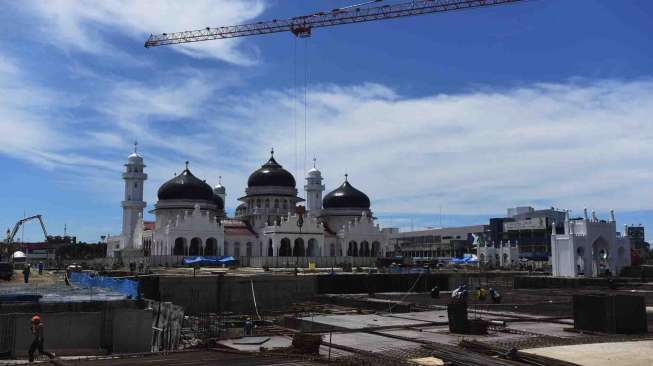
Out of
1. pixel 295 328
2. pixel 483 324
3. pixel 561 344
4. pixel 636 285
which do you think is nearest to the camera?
pixel 561 344

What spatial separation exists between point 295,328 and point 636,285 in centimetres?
3851

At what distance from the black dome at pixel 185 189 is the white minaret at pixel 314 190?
23.8m

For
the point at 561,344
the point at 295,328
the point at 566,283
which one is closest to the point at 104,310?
the point at 295,328

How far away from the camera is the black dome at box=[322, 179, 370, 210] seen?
103 meters

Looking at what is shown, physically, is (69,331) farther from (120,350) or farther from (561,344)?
(561,344)

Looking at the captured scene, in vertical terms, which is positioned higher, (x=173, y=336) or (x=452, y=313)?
(x=452, y=313)

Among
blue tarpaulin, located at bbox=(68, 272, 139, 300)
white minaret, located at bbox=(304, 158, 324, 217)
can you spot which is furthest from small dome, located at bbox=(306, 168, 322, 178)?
blue tarpaulin, located at bbox=(68, 272, 139, 300)

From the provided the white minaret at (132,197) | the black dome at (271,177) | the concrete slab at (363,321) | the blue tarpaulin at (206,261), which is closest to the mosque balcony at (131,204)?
the white minaret at (132,197)

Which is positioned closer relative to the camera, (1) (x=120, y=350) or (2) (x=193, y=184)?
(1) (x=120, y=350)

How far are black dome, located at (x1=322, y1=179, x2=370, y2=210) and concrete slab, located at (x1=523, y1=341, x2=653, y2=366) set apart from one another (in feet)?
277

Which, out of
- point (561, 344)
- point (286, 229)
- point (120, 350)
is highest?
point (286, 229)

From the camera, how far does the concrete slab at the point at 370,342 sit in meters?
19.1

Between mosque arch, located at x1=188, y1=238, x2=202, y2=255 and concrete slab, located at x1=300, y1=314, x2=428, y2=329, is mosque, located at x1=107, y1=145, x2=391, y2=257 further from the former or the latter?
concrete slab, located at x1=300, y1=314, x2=428, y2=329

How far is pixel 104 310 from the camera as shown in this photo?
28.9 m
